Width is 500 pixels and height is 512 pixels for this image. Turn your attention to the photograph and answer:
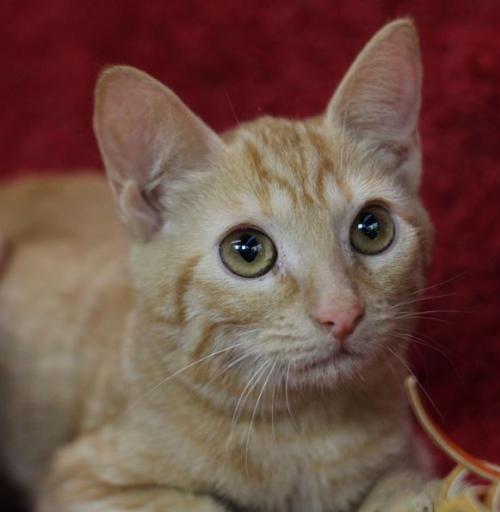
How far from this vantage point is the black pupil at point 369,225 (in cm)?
130

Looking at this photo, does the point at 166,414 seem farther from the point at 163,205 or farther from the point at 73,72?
the point at 73,72

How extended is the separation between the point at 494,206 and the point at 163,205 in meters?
0.73

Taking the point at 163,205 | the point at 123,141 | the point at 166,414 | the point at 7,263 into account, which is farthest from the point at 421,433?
the point at 7,263

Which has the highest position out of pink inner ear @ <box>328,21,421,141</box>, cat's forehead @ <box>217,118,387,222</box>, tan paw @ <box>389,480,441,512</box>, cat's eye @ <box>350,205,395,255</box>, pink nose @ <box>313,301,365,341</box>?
pink inner ear @ <box>328,21,421,141</box>

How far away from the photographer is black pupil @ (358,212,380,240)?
1300mm

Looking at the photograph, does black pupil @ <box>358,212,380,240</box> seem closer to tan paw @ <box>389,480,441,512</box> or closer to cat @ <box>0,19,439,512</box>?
cat @ <box>0,19,439,512</box>

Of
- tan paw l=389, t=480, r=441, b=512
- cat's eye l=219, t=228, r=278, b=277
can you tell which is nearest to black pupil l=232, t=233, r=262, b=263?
cat's eye l=219, t=228, r=278, b=277

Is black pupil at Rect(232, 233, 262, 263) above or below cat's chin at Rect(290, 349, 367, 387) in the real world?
above

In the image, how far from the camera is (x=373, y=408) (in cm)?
142

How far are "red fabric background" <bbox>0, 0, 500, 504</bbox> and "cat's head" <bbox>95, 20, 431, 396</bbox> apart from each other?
0.17 m

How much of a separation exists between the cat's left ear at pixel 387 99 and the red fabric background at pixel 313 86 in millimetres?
322

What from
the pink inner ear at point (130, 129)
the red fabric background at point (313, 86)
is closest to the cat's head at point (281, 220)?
the pink inner ear at point (130, 129)

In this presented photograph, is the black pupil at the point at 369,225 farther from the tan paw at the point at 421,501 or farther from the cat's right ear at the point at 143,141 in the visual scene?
the tan paw at the point at 421,501

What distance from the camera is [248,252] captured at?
125cm
